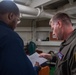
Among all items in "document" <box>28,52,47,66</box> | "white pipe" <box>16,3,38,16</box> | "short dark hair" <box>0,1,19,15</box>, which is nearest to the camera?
"short dark hair" <box>0,1,19,15</box>

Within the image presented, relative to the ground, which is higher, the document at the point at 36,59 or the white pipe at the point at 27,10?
the white pipe at the point at 27,10

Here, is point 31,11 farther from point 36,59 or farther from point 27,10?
point 36,59

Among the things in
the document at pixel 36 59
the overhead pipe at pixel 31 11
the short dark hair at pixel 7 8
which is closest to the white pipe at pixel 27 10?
the overhead pipe at pixel 31 11

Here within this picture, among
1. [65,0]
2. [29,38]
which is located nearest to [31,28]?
[29,38]

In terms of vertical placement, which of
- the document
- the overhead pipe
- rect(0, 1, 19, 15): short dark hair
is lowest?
the document

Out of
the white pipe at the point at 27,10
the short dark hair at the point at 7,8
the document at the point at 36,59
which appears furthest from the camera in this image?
the white pipe at the point at 27,10

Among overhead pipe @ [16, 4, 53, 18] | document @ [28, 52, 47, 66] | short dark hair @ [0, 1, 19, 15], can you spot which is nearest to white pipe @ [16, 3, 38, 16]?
overhead pipe @ [16, 4, 53, 18]

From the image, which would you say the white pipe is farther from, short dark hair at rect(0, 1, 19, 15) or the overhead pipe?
short dark hair at rect(0, 1, 19, 15)

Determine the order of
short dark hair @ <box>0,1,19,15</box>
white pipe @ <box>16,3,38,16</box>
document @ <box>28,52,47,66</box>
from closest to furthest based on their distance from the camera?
short dark hair @ <box>0,1,19,15</box> < document @ <box>28,52,47,66</box> < white pipe @ <box>16,3,38,16</box>

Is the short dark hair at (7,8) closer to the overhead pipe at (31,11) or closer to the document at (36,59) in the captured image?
the document at (36,59)

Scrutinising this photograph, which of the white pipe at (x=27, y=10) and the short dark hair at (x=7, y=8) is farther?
the white pipe at (x=27, y=10)

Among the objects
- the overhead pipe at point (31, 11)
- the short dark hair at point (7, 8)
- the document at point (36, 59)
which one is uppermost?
the overhead pipe at point (31, 11)

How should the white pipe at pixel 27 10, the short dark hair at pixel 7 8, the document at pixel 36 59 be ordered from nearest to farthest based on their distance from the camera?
the short dark hair at pixel 7 8 → the document at pixel 36 59 → the white pipe at pixel 27 10

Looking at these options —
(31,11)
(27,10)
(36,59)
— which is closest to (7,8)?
(36,59)
